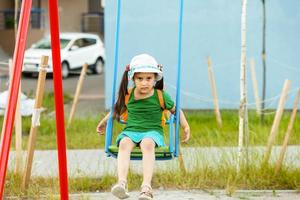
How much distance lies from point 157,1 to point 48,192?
26.1ft

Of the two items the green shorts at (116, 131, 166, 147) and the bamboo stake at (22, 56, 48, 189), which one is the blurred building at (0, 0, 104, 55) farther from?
the green shorts at (116, 131, 166, 147)

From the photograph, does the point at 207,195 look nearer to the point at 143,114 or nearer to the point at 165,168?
the point at 165,168

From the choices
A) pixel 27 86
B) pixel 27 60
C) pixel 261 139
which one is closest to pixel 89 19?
pixel 27 60

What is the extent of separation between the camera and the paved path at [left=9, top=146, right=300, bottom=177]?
7137 mm

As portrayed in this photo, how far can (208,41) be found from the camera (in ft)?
46.1

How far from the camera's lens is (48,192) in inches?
261

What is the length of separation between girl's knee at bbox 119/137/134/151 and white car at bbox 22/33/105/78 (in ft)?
51.4

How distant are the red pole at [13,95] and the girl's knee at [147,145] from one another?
1.26 meters

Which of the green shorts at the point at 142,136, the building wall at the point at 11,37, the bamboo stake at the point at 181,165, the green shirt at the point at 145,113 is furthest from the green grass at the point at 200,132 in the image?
the building wall at the point at 11,37

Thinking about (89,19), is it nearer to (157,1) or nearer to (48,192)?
(157,1)

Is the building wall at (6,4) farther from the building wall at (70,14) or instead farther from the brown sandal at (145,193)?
the brown sandal at (145,193)

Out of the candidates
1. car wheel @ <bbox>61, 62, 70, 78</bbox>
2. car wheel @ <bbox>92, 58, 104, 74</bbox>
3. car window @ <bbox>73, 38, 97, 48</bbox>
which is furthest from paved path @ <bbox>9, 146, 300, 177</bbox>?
car wheel @ <bbox>92, 58, 104, 74</bbox>

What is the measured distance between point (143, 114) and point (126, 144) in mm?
352

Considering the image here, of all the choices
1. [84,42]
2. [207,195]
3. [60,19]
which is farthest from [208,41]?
[60,19]
